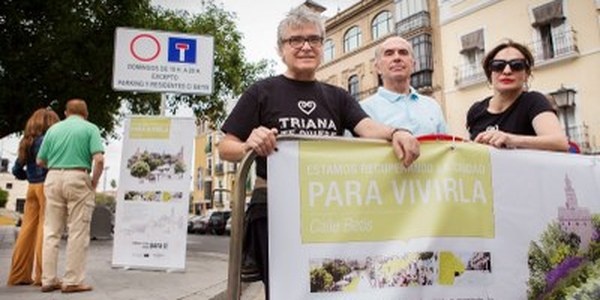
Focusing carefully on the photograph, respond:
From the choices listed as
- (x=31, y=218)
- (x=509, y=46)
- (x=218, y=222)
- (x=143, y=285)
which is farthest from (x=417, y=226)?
(x=218, y=222)

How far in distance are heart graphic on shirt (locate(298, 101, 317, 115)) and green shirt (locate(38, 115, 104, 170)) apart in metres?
3.59

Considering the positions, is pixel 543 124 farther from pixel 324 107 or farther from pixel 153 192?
pixel 153 192

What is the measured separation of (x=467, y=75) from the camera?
24.3m

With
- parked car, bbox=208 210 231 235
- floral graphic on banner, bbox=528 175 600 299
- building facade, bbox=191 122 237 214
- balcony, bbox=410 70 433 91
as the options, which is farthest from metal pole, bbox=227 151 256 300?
building facade, bbox=191 122 237 214

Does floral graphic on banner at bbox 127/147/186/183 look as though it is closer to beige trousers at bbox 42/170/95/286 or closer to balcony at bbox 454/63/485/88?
beige trousers at bbox 42/170/95/286

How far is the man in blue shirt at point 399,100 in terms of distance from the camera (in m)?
3.25

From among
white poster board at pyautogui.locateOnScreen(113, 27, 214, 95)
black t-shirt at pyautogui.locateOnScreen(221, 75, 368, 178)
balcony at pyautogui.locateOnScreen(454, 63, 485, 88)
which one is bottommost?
black t-shirt at pyautogui.locateOnScreen(221, 75, 368, 178)

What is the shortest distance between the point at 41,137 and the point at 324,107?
4.58m

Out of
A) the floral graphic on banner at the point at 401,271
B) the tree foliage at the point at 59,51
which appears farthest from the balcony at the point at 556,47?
the floral graphic on banner at the point at 401,271

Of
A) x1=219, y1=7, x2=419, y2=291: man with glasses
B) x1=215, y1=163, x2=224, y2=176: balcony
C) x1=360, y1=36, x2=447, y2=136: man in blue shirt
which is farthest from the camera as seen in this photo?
x1=215, y1=163, x2=224, y2=176: balcony

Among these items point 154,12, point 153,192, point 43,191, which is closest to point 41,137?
point 43,191

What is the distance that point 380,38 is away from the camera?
29.5 metres

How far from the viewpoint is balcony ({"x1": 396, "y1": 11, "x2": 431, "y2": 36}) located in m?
26.1

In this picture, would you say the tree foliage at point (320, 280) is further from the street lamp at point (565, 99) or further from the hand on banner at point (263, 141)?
the street lamp at point (565, 99)
